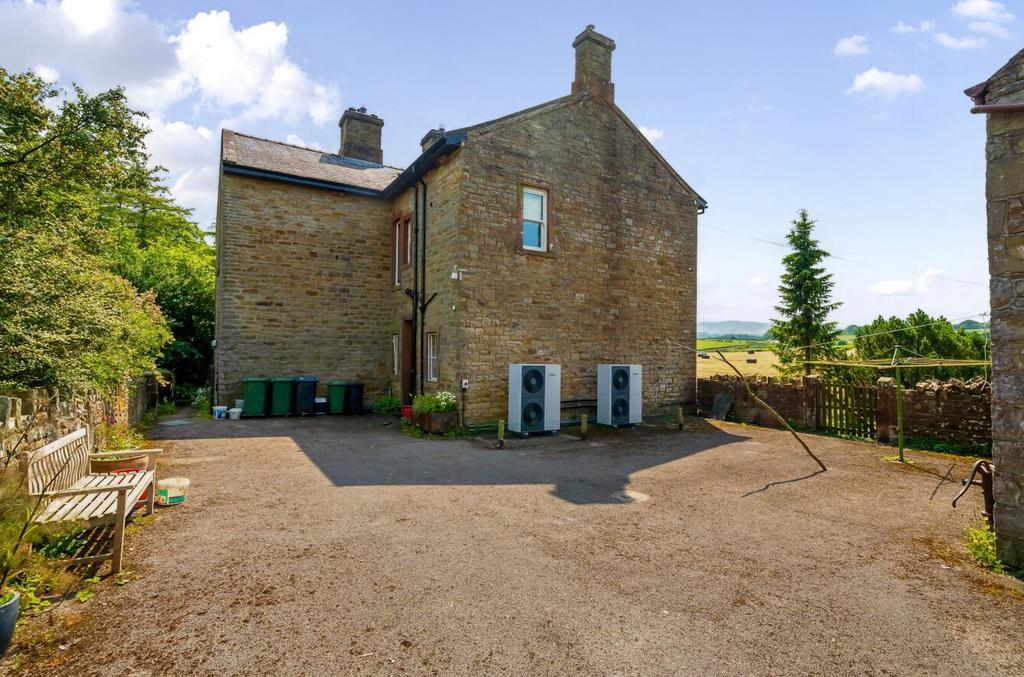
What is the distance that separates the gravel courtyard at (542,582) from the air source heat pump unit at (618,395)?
4.82 metres

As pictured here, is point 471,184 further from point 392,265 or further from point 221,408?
point 221,408

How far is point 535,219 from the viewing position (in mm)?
12719

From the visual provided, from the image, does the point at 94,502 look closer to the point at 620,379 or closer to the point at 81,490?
the point at 81,490

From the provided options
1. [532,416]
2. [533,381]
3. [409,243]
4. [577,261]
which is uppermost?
[409,243]

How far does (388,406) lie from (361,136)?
10.7 m

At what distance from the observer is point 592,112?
536 inches

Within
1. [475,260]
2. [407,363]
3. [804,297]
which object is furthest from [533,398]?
[804,297]

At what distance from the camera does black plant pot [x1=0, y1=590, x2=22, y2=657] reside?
117 inches

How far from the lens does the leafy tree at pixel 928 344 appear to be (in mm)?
13727

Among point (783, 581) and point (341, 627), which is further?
point (783, 581)

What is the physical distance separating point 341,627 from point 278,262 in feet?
42.7

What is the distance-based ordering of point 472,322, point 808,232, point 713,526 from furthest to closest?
point 808,232 → point 472,322 → point 713,526

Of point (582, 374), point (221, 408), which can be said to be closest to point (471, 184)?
point (582, 374)

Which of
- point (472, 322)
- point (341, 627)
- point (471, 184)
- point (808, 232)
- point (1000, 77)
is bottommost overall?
point (341, 627)
